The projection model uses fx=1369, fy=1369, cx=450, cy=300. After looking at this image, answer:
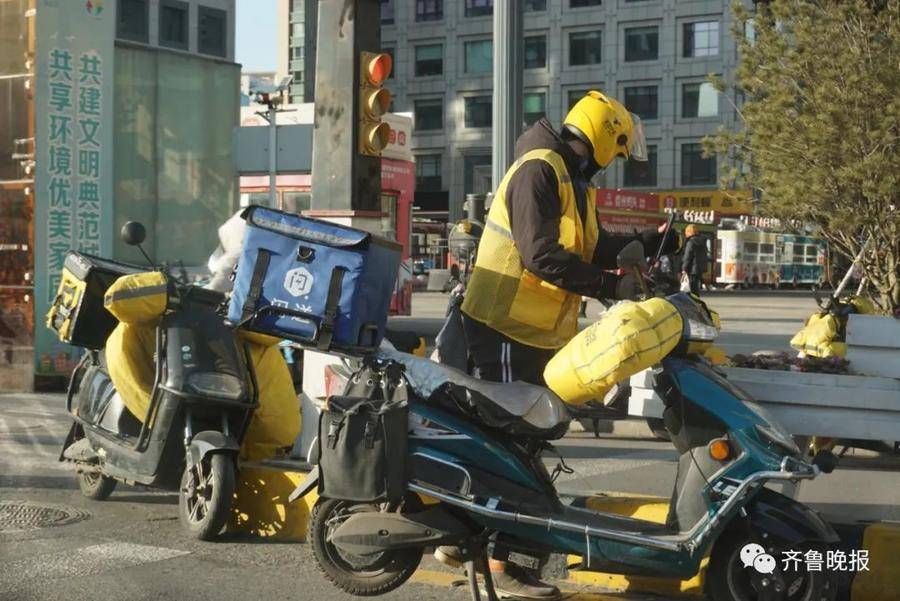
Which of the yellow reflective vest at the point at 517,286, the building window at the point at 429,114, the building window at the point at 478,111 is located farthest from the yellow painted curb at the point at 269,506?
the building window at the point at 429,114

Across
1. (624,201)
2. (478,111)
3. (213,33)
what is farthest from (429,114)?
(213,33)

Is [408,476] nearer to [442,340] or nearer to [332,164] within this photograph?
[442,340]

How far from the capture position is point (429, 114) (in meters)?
69.5

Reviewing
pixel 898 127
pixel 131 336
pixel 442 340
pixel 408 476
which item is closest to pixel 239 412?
pixel 131 336

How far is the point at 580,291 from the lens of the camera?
5168mm

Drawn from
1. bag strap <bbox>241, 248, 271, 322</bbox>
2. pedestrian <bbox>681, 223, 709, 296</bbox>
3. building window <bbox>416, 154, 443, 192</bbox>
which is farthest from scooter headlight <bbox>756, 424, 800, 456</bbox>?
building window <bbox>416, 154, 443, 192</bbox>

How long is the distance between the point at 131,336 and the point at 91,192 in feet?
20.6

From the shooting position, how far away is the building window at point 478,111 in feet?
222

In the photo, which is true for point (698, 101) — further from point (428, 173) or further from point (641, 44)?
point (428, 173)

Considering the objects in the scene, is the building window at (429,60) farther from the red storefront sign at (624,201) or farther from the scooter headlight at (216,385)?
the scooter headlight at (216,385)

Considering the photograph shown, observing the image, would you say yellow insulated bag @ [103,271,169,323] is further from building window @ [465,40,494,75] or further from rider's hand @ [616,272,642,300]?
building window @ [465,40,494,75]

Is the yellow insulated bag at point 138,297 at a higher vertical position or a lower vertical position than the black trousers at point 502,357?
higher

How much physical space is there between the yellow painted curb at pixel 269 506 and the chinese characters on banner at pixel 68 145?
6.62 meters

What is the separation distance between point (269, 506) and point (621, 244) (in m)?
2.31
